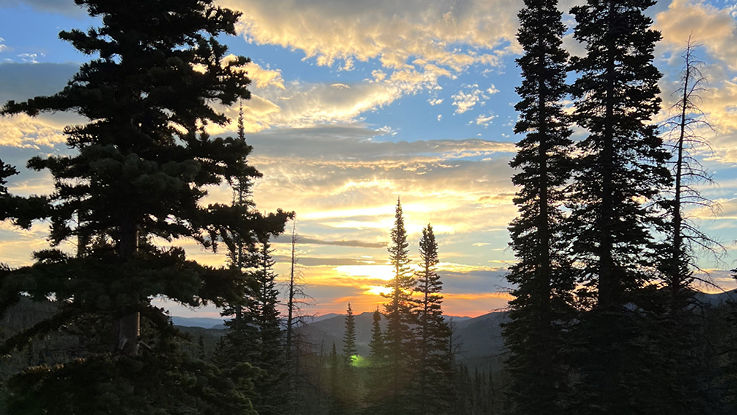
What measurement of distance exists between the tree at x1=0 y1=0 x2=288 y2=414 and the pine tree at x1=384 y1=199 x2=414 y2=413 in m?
40.6

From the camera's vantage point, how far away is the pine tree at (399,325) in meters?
47.2

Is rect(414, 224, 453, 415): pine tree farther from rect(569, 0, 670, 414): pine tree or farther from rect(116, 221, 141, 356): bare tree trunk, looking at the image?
rect(116, 221, 141, 356): bare tree trunk

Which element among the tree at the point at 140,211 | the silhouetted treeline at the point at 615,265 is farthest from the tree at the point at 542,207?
the tree at the point at 140,211

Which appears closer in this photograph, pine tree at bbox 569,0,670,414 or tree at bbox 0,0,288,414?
tree at bbox 0,0,288,414

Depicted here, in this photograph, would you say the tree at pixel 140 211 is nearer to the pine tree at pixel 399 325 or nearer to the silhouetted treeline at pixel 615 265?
the silhouetted treeline at pixel 615 265

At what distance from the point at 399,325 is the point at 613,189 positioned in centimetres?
3433

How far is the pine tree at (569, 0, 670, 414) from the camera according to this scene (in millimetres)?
18781

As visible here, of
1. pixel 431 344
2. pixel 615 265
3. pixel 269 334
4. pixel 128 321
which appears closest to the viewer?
pixel 128 321

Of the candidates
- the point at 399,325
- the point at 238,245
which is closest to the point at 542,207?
the point at 238,245

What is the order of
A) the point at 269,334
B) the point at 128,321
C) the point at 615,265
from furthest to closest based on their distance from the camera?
the point at 269,334, the point at 615,265, the point at 128,321

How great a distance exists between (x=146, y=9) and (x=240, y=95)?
2562 mm

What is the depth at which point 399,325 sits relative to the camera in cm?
5028

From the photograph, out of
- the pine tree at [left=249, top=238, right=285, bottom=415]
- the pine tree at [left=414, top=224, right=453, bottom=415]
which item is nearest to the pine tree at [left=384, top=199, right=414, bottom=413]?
the pine tree at [left=414, top=224, right=453, bottom=415]

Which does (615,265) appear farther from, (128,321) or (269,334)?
(269,334)
